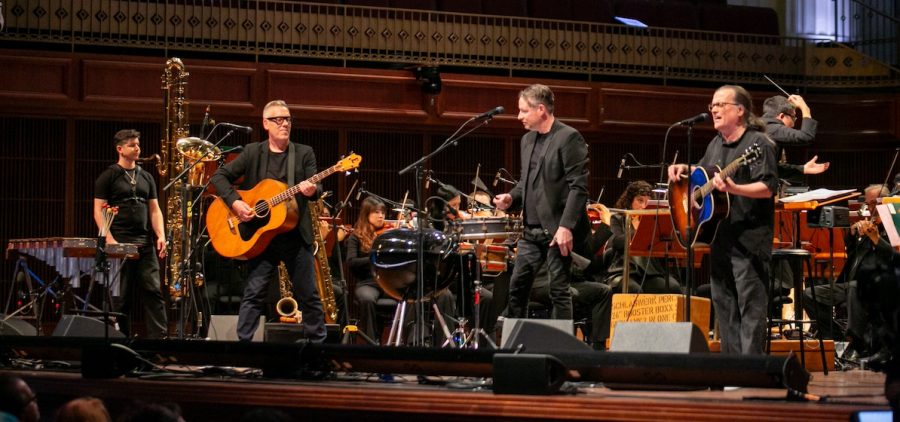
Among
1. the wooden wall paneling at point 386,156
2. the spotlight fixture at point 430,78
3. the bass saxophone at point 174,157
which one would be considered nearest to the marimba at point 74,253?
the bass saxophone at point 174,157

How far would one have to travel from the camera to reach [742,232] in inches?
221

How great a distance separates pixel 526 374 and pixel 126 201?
5.15m

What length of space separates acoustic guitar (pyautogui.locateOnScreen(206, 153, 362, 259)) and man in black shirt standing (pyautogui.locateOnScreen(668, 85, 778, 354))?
249cm

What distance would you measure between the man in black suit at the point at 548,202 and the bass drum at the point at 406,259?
2.30ft

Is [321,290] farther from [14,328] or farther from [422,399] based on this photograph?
[422,399]

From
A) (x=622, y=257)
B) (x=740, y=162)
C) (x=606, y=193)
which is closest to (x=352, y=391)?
(x=740, y=162)

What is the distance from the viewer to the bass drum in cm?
689

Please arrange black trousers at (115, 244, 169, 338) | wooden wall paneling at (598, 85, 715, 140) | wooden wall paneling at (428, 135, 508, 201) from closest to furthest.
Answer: black trousers at (115, 244, 169, 338)
wooden wall paneling at (428, 135, 508, 201)
wooden wall paneling at (598, 85, 715, 140)

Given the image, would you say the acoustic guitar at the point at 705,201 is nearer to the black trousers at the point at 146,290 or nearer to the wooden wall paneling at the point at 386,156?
the black trousers at the point at 146,290

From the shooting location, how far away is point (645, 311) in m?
7.33

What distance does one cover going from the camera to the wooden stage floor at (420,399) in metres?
4.20

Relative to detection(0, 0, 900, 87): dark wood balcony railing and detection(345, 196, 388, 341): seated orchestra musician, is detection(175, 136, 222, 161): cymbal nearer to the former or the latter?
detection(345, 196, 388, 341): seated orchestra musician

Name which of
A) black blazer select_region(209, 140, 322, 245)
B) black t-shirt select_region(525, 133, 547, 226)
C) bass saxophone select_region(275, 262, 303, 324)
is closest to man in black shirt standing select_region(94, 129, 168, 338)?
bass saxophone select_region(275, 262, 303, 324)

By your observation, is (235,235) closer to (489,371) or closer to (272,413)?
(489,371)
